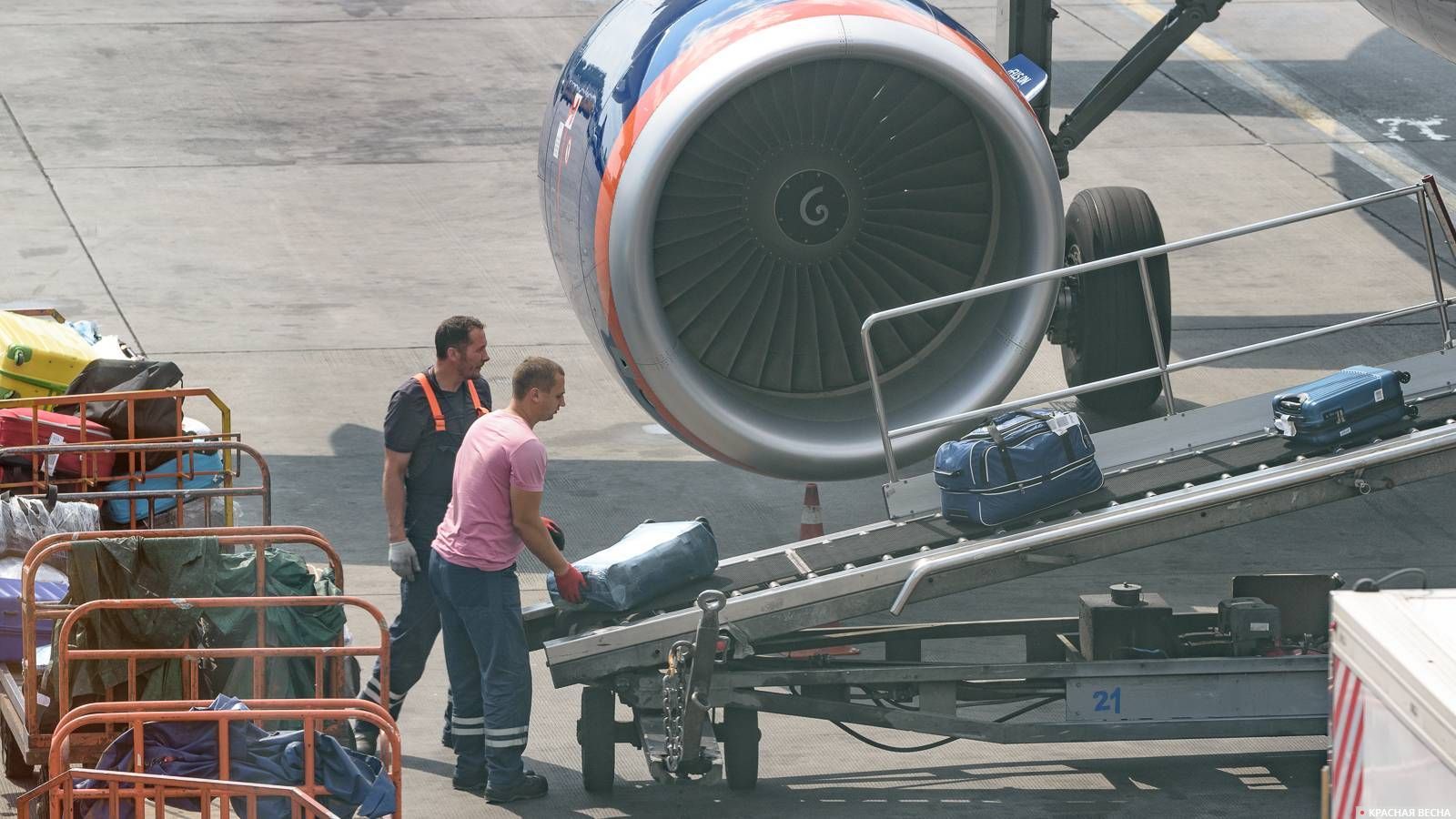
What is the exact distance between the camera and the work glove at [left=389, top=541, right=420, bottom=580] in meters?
7.97

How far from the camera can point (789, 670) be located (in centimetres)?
762

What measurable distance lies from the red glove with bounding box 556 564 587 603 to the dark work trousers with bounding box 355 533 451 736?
0.67 meters

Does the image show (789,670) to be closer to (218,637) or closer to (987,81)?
(218,637)

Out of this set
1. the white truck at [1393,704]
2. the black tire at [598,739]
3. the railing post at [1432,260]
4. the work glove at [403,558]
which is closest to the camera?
the white truck at [1393,704]

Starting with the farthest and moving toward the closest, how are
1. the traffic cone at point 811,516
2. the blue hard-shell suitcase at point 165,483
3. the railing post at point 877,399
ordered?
the traffic cone at point 811,516 < the blue hard-shell suitcase at point 165,483 < the railing post at point 877,399

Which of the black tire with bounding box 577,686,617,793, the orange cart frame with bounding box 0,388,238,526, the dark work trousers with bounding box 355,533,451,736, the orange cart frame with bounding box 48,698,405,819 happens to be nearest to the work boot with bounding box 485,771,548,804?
the black tire with bounding box 577,686,617,793

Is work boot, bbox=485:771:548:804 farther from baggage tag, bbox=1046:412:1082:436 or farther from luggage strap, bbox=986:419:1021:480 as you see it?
baggage tag, bbox=1046:412:1082:436

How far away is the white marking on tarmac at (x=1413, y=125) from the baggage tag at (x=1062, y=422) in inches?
455

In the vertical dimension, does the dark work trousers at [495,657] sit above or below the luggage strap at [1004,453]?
below

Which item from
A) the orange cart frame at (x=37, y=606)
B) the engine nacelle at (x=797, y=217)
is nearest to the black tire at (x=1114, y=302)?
the engine nacelle at (x=797, y=217)

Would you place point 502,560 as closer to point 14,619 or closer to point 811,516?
point 14,619

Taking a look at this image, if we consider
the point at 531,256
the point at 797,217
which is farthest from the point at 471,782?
the point at 531,256

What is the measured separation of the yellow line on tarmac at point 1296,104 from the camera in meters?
17.4

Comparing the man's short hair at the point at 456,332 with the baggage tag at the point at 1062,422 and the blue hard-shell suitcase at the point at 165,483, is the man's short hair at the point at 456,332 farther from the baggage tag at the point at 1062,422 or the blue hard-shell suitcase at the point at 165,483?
the baggage tag at the point at 1062,422
